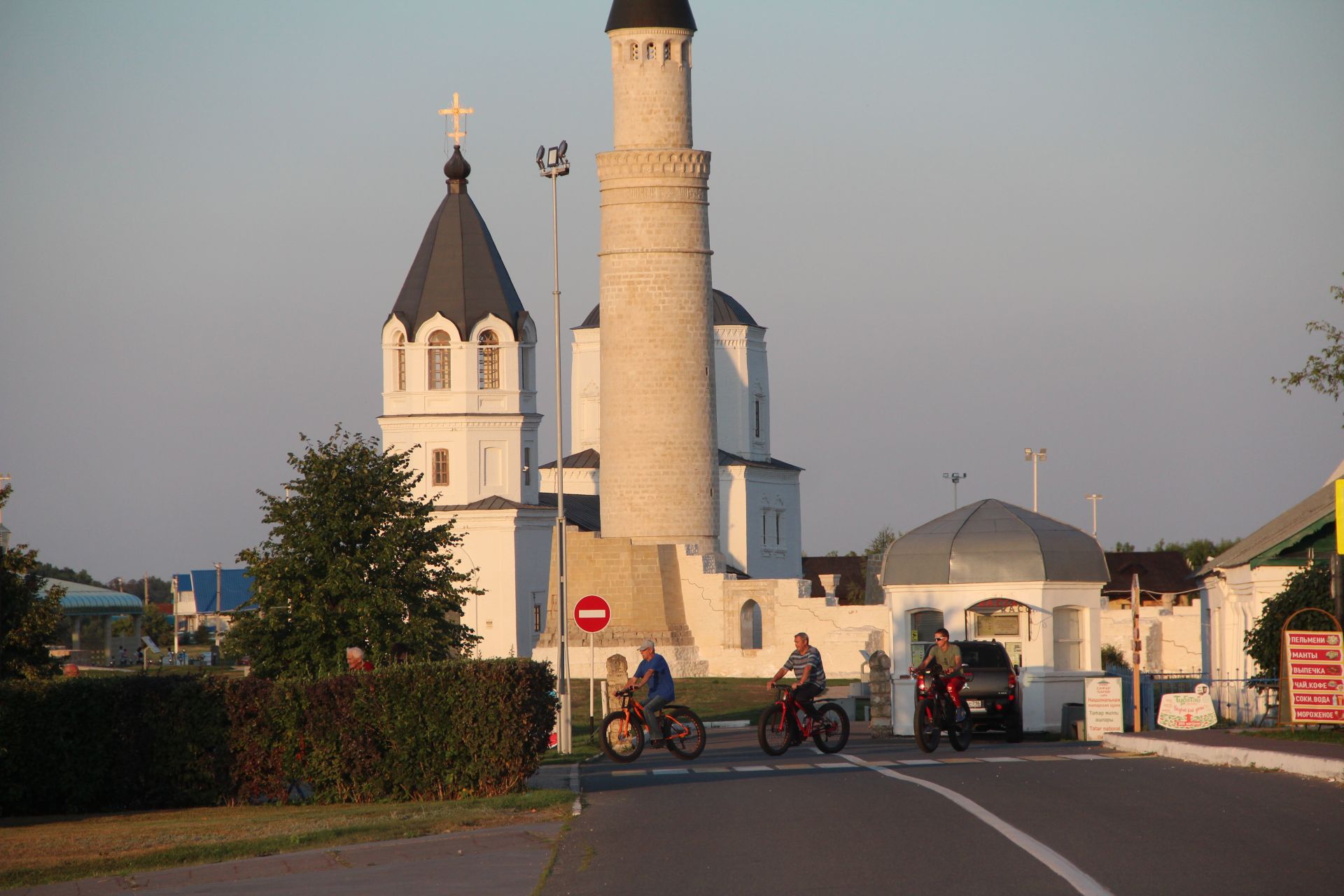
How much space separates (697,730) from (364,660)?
15.3 feet

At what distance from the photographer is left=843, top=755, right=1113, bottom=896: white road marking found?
10.3 meters

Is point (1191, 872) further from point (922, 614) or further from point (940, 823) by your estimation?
point (922, 614)

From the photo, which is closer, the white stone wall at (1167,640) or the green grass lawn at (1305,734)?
the green grass lawn at (1305,734)

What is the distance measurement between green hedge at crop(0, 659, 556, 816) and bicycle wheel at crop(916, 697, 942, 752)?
5.96 m

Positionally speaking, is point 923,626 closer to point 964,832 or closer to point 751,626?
point 964,832

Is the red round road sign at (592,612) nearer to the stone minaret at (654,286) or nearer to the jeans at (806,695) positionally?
the jeans at (806,695)

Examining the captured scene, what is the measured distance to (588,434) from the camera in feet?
293

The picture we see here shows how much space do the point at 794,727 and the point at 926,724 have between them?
5.42 ft

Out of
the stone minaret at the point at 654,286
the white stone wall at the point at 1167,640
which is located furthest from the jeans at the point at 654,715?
the white stone wall at the point at 1167,640

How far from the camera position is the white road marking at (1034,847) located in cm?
1027

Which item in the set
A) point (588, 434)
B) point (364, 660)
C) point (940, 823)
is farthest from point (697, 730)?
point (588, 434)

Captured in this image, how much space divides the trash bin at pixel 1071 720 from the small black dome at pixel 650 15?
34.5 meters

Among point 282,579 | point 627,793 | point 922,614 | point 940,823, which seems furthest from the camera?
point 922,614

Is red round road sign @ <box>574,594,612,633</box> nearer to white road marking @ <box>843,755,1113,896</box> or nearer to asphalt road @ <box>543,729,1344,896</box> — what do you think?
asphalt road @ <box>543,729,1344,896</box>
